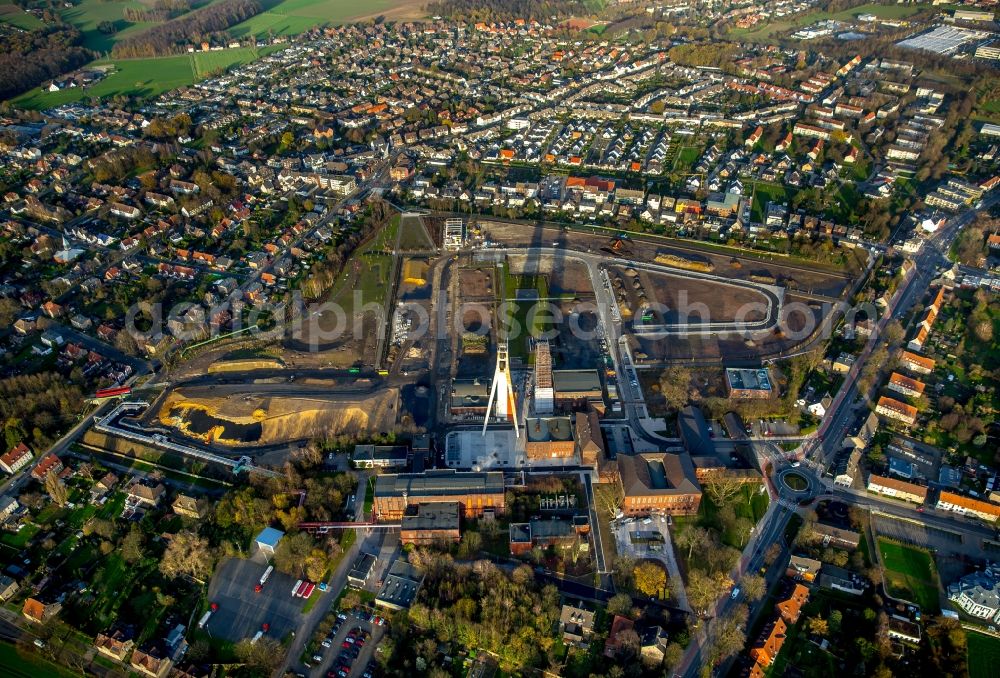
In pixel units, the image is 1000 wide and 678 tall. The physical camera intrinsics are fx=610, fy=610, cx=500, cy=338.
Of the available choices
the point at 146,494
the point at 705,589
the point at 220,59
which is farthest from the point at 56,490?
the point at 220,59

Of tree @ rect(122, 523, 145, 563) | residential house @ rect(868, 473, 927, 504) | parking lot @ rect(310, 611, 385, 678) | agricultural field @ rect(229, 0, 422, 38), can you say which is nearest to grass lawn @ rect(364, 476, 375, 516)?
parking lot @ rect(310, 611, 385, 678)

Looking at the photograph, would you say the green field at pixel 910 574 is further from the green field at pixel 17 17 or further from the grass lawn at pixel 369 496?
the green field at pixel 17 17

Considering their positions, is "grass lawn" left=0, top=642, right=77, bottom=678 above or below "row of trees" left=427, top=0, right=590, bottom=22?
below

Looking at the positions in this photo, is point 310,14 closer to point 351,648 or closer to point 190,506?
point 190,506

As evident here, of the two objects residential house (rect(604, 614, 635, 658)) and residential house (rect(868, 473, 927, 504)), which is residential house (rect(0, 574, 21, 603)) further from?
residential house (rect(868, 473, 927, 504))

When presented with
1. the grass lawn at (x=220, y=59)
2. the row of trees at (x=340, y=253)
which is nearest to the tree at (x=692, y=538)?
the row of trees at (x=340, y=253)

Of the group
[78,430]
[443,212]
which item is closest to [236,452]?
[78,430]
